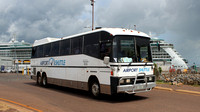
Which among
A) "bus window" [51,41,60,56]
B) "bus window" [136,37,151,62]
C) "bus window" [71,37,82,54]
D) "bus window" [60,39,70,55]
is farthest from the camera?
"bus window" [51,41,60,56]

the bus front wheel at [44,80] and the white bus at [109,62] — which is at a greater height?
the white bus at [109,62]

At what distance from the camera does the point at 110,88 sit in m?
8.59

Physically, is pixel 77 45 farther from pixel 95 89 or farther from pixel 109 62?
pixel 109 62

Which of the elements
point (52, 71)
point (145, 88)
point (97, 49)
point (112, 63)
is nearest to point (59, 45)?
point (52, 71)

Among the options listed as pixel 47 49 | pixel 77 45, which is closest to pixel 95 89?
pixel 77 45

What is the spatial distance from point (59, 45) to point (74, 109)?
6693mm

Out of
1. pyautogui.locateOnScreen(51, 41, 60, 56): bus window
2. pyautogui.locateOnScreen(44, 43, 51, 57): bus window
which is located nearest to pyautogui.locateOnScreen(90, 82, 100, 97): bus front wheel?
pyautogui.locateOnScreen(51, 41, 60, 56): bus window

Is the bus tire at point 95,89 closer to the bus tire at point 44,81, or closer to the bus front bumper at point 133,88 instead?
the bus front bumper at point 133,88

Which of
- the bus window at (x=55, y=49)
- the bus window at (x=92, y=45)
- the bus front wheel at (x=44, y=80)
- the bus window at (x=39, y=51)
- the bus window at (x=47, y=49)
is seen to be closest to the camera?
the bus window at (x=92, y=45)

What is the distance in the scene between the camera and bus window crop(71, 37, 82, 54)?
36.5ft

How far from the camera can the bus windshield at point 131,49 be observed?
8641 mm

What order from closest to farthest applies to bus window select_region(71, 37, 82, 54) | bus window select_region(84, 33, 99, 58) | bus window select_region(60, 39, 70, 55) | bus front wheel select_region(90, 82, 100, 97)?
bus front wheel select_region(90, 82, 100, 97) < bus window select_region(84, 33, 99, 58) < bus window select_region(71, 37, 82, 54) < bus window select_region(60, 39, 70, 55)

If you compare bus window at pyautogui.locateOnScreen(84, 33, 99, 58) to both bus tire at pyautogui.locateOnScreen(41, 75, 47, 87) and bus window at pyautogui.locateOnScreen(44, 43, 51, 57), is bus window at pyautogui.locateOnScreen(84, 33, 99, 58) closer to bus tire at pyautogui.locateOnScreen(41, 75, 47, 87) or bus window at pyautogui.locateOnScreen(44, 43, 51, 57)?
bus window at pyautogui.locateOnScreen(44, 43, 51, 57)

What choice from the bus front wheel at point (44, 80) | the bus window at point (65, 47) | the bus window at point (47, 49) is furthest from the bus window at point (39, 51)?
the bus window at point (65, 47)
